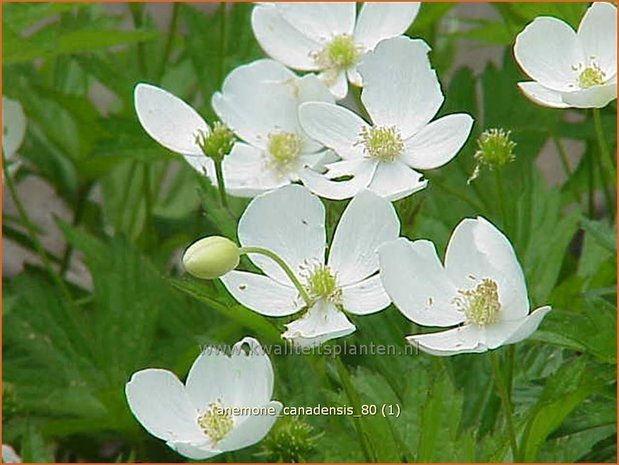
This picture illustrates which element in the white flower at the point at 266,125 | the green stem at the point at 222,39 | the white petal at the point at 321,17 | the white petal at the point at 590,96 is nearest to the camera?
the white petal at the point at 590,96

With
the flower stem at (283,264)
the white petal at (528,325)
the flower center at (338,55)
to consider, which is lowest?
the white petal at (528,325)

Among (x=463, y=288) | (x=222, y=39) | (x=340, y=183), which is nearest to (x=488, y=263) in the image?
(x=463, y=288)

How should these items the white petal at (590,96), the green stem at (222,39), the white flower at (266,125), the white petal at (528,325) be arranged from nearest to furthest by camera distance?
the white petal at (528,325) → the white petal at (590,96) → the white flower at (266,125) → the green stem at (222,39)

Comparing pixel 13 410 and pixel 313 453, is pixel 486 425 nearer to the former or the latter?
pixel 313 453

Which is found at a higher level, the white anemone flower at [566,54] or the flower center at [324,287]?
the white anemone flower at [566,54]

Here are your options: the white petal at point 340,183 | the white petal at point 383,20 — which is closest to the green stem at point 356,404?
the white petal at point 340,183

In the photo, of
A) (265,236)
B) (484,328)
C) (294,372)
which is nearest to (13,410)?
(294,372)

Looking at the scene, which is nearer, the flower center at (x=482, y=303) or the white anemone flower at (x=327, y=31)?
the flower center at (x=482, y=303)

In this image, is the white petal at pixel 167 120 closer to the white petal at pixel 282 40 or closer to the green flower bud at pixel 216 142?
the green flower bud at pixel 216 142
